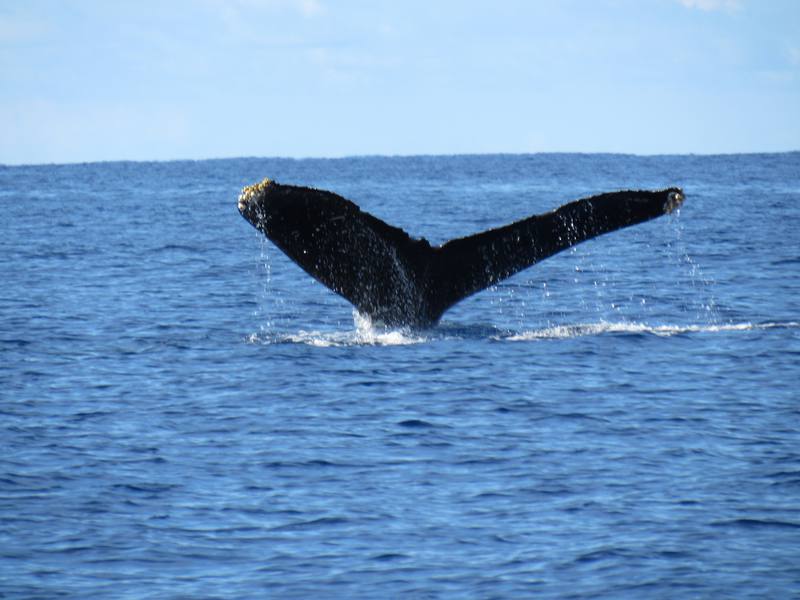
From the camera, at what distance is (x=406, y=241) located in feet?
48.8

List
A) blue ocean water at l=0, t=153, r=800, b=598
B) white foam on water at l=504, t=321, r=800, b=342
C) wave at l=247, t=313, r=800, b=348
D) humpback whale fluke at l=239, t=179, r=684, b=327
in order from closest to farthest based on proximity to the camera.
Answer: blue ocean water at l=0, t=153, r=800, b=598
humpback whale fluke at l=239, t=179, r=684, b=327
wave at l=247, t=313, r=800, b=348
white foam on water at l=504, t=321, r=800, b=342

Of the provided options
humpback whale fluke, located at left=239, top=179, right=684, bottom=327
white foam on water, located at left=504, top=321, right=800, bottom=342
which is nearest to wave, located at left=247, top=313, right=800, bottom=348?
white foam on water, located at left=504, top=321, right=800, bottom=342

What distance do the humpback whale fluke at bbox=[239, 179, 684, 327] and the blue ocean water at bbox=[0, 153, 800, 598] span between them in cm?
94

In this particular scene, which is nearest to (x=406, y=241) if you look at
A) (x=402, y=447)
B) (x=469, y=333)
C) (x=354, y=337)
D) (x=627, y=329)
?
(x=402, y=447)

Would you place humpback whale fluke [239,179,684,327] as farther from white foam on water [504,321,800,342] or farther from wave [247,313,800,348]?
white foam on water [504,321,800,342]

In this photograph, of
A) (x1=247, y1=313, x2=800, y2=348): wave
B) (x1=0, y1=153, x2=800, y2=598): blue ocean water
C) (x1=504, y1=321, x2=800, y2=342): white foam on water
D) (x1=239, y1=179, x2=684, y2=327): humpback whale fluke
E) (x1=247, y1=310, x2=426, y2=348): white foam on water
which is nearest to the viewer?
(x1=0, y1=153, x2=800, y2=598): blue ocean water

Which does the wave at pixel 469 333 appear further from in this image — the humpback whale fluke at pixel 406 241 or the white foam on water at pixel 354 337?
the humpback whale fluke at pixel 406 241

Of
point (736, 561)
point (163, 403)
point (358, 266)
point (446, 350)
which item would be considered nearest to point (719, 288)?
point (446, 350)

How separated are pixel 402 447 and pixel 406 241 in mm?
2957

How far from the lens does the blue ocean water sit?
955cm

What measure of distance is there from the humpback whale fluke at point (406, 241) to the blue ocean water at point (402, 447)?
3.09 ft

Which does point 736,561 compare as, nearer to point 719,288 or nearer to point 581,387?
point 581,387

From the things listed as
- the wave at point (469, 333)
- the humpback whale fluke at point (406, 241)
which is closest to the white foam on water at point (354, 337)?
the wave at point (469, 333)

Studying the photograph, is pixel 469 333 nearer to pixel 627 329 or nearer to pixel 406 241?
pixel 627 329
